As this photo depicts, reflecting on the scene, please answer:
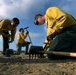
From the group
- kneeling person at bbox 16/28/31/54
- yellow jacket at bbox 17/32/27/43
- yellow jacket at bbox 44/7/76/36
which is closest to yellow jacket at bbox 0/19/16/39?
yellow jacket at bbox 44/7/76/36

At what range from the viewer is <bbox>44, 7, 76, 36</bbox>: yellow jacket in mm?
7176

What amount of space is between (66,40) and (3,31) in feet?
Result: 14.7

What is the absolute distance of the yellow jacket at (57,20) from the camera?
7.18 meters

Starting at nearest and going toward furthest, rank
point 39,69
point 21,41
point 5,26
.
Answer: point 39,69, point 5,26, point 21,41

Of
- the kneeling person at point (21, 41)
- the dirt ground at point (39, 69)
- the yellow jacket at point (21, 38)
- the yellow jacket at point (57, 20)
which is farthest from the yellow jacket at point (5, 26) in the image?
the yellow jacket at point (21, 38)

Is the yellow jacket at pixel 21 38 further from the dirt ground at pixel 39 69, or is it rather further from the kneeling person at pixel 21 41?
the dirt ground at pixel 39 69

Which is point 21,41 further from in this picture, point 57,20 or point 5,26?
point 57,20

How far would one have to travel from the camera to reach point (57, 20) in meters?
7.28

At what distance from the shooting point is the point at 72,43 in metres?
7.02

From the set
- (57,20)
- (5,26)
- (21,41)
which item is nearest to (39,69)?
Result: (57,20)

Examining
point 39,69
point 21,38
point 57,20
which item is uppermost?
point 21,38

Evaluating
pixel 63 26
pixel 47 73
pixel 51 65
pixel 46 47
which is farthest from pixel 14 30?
pixel 47 73

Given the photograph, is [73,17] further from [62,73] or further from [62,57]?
[62,73]

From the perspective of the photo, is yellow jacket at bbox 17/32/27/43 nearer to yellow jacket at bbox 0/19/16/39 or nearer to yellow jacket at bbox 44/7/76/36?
yellow jacket at bbox 0/19/16/39
